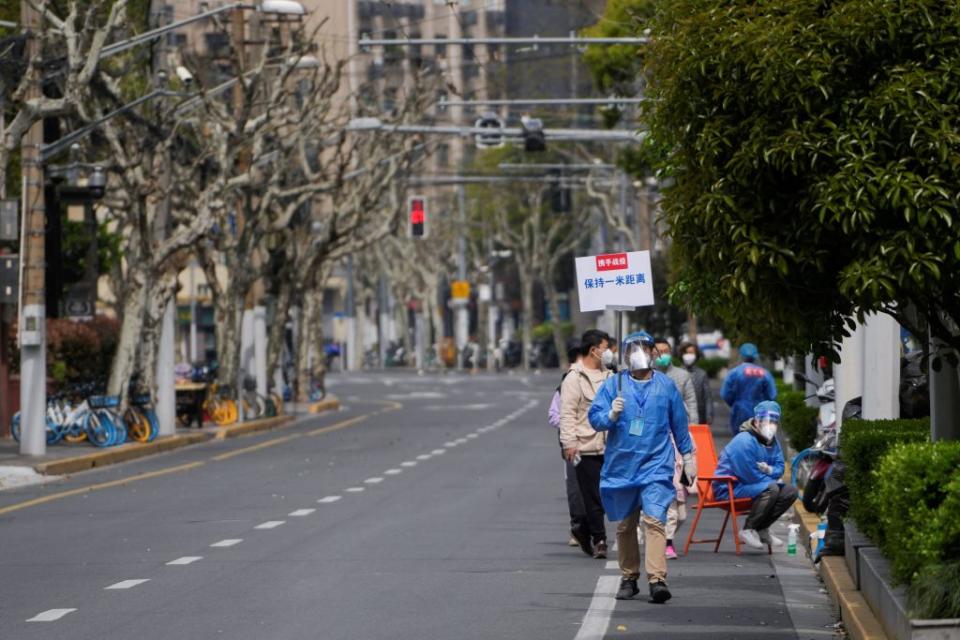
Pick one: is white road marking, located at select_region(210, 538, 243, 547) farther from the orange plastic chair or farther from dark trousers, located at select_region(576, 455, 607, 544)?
the orange plastic chair

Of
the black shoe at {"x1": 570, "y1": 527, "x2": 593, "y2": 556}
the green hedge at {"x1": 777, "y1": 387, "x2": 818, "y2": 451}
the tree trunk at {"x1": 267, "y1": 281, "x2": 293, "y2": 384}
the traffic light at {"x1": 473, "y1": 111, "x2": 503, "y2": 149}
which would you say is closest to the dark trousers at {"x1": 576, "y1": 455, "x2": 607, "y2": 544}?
the black shoe at {"x1": 570, "y1": 527, "x2": 593, "y2": 556}

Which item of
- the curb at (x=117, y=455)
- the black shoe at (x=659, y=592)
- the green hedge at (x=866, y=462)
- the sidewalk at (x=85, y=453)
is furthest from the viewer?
the curb at (x=117, y=455)

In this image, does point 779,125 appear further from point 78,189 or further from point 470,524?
point 78,189

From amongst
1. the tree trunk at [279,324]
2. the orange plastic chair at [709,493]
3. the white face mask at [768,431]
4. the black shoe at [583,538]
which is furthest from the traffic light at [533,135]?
the tree trunk at [279,324]

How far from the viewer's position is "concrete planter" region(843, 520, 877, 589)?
39.6 feet

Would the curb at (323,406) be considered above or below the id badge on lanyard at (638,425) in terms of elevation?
below

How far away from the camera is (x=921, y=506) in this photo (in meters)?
9.20

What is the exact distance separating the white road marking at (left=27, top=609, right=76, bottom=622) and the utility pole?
17397 millimetres

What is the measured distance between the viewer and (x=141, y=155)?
35438mm

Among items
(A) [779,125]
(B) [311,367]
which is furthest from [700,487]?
(B) [311,367]

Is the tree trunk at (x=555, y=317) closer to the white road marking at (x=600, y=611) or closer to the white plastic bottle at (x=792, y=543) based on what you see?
the white plastic bottle at (x=792, y=543)

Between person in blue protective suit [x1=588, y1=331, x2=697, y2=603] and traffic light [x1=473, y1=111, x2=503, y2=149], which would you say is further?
traffic light [x1=473, y1=111, x2=503, y2=149]

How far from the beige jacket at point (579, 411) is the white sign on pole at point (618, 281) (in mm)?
1264

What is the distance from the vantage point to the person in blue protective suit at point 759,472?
16.7m
